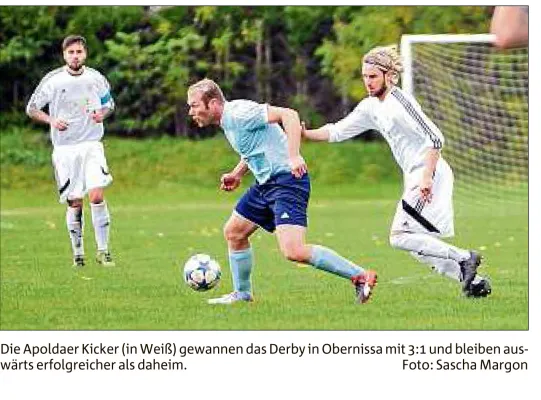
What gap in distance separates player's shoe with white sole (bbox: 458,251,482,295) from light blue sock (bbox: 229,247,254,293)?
138cm

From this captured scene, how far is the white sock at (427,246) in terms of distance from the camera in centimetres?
993

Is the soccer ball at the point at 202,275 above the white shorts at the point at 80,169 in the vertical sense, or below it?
below

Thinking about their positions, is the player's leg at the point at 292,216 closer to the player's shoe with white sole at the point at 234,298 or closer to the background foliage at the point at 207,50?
the player's shoe with white sole at the point at 234,298

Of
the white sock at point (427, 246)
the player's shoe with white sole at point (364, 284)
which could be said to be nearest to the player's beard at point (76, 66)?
the white sock at point (427, 246)

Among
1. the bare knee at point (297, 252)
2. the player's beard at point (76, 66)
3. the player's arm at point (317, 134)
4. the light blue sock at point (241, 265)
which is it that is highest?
the player's beard at point (76, 66)

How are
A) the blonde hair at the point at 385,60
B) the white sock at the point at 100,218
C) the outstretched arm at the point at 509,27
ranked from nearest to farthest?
the outstretched arm at the point at 509,27 → the blonde hair at the point at 385,60 → the white sock at the point at 100,218

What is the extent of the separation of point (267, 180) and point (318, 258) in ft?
1.91

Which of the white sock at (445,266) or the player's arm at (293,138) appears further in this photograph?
the white sock at (445,266)

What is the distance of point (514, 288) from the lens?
10.7m

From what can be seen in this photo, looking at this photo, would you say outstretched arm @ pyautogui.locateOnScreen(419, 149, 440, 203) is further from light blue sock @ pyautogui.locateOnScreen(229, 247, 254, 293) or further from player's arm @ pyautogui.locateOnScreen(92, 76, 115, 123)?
player's arm @ pyautogui.locateOnScreen(92, 76, 115, 123)
